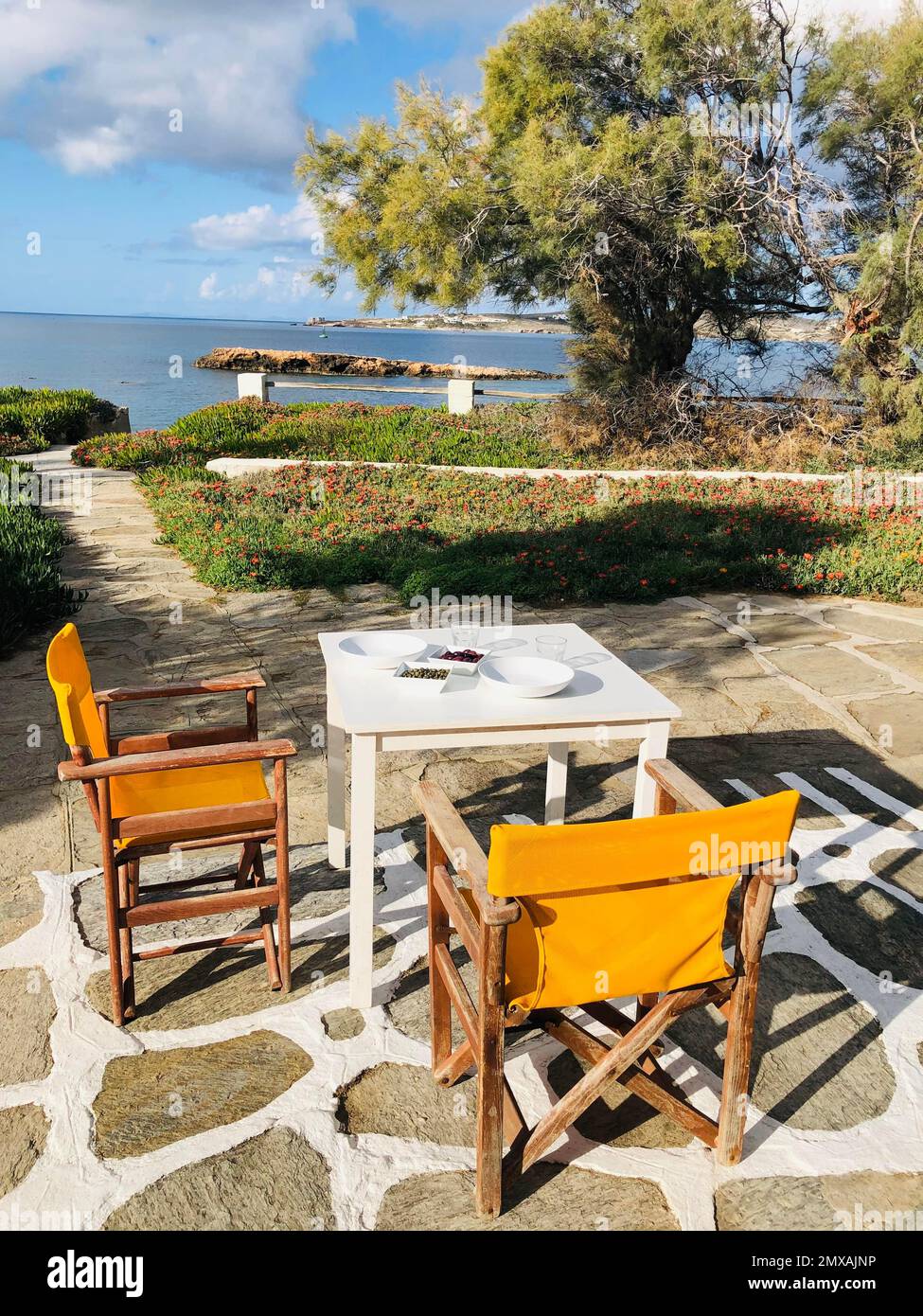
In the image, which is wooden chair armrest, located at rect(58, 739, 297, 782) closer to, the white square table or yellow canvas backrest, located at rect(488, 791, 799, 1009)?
the white square table

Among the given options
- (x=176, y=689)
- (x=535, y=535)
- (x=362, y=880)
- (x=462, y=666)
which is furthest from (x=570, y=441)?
(x=362, y=880)

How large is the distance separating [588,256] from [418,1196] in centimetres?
1406

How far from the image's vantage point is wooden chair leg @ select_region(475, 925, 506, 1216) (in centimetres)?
199

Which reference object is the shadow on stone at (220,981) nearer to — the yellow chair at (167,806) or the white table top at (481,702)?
the yellow chair at (167,806)

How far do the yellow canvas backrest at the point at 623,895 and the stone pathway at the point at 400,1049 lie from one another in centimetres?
55

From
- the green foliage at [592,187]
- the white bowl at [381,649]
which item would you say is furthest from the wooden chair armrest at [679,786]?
the green foliage at [592,187]

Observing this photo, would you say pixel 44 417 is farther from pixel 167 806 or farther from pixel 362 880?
pixel 362 880

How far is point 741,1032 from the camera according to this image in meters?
2.28

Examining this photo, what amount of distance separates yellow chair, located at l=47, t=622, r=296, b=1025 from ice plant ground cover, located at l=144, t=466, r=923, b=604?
13.5 ft

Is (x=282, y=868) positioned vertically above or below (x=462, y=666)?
below

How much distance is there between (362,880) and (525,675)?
872mm

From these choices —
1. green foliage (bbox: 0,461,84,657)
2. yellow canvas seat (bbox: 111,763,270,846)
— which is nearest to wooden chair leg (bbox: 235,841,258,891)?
yellow canvas seat (bbox: 111,763,270,846)
